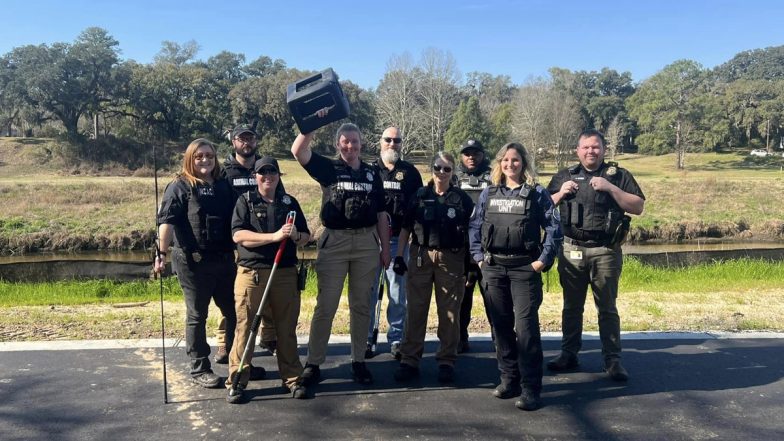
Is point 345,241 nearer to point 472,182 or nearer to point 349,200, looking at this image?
point 349,200

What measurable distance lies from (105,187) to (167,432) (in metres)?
29.0

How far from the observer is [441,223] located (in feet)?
16.9

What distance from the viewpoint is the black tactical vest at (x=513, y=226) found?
Result: 15.2ft

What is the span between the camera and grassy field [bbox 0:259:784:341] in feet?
22.1

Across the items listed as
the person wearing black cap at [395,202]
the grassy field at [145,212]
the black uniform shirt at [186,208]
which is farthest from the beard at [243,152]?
the grassy field at [145,212]

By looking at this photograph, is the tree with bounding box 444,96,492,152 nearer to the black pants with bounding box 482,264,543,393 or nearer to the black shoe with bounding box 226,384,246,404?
the black pants with bounding box 482,264,543,393

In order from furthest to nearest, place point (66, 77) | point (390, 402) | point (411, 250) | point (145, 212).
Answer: point (66, 77) → point (145, 212) → point (411, 250) → point (390, 402)

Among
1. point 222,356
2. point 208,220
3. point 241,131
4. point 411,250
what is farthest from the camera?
point 241,131

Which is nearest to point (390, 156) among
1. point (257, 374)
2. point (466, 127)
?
point (257, 374)

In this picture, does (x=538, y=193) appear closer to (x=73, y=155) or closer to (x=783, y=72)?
(x=73, y=155)

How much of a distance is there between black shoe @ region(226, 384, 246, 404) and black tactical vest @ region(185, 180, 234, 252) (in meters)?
1.14

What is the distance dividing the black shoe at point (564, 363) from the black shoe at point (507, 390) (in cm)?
77

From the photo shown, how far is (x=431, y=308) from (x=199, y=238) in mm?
3840

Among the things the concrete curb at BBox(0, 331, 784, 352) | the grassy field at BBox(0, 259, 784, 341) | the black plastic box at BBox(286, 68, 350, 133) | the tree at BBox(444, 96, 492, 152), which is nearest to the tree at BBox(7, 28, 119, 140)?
the tree at BBox(444, 96, 492, 152)
